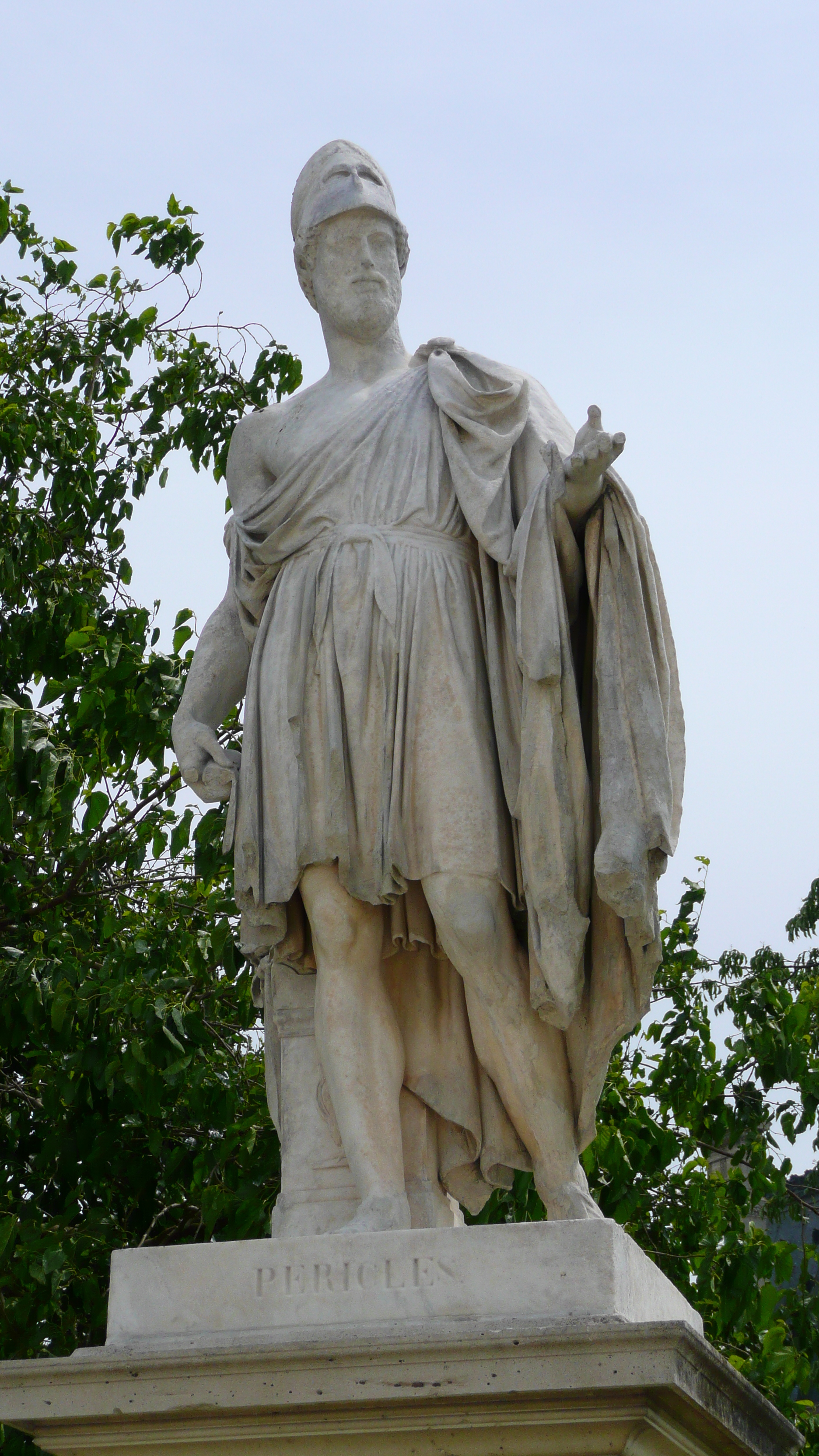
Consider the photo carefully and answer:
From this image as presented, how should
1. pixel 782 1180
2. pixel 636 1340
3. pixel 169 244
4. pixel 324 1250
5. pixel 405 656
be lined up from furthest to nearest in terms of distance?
pixel 169 244 → pixel 782 1180 → pixel 405 656 → pixel 324 1250 → pixel 636 1340

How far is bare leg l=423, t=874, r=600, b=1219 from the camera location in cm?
560

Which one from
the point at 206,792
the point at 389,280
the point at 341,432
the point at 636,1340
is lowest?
the point at 636,1340

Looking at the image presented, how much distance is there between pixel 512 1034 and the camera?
18.6ft

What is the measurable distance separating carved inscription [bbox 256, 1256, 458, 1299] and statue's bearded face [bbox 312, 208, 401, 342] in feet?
9.08

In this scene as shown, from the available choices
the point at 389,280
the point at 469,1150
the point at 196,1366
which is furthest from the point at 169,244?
the point at 196,1366

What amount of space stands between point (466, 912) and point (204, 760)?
957mm

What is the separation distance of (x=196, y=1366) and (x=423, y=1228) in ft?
2.46

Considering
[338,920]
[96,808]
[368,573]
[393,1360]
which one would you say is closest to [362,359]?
[368,573]

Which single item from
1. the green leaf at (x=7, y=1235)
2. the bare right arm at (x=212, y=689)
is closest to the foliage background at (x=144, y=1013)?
the green leaf at (x=7, y=1235)

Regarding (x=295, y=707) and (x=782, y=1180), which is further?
(x=782, y=1180)

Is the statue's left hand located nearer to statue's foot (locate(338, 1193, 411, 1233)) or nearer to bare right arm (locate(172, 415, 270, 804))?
bare right arm (locate(172, 415, 270, 804))

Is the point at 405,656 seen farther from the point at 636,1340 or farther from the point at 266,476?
the point at 636,1340

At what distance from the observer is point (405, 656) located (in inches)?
229

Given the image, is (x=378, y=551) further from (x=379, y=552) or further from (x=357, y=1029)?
(x=357, y=1029)
